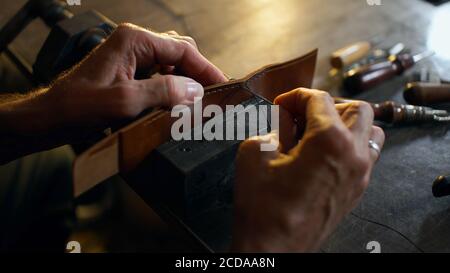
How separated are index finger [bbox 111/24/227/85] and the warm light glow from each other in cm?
66

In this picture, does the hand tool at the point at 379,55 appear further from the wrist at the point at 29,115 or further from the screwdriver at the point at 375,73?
the wrist at the point at 29,115

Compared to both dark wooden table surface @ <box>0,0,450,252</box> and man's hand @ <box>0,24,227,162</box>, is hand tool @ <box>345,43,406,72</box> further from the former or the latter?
man's hand @ <box>0,24,227,162</box>

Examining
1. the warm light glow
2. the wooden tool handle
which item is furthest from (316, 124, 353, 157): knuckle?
the warm light glow

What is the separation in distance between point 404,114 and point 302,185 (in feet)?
1.40

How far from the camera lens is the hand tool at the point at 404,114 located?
0.78 meters

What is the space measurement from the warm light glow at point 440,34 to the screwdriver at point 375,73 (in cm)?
14

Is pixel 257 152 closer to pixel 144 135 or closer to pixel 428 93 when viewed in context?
pixel 144 135

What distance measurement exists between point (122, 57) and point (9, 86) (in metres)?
0.56

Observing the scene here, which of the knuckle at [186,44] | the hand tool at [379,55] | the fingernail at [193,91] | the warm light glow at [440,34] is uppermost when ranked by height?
the knuckle at [186,44]

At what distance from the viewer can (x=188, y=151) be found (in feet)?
1.79

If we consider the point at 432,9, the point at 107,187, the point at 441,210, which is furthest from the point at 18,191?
the point at 432,9

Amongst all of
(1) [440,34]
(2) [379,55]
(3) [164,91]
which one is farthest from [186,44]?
(1) [440,34]

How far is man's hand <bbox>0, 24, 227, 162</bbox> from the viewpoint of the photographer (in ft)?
1.89

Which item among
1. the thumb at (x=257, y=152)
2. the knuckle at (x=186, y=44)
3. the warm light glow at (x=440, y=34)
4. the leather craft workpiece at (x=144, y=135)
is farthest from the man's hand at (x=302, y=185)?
the warm light glow at (x=440, y=34)
